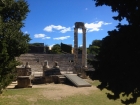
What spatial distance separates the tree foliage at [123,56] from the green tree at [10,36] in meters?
6.77

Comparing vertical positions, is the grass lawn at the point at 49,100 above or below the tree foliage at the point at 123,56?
below

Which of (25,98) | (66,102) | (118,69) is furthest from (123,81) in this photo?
(25,98)

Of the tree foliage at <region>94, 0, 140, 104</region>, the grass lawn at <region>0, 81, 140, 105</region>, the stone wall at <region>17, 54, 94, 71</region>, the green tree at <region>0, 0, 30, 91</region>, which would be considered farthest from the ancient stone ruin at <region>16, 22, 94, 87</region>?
the tree foliage at <region>94, 0, 140, 104</region>

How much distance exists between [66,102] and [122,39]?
320 inches

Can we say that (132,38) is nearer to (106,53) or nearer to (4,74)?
(106,53)

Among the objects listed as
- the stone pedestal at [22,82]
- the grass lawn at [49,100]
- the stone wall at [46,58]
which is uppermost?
the stone wall at [46,58]

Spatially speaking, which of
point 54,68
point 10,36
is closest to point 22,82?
point 10,36

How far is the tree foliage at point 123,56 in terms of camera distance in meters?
5.84

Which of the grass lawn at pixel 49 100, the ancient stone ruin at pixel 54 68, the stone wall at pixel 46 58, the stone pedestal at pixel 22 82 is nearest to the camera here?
the grass lawn at pixel 49 100

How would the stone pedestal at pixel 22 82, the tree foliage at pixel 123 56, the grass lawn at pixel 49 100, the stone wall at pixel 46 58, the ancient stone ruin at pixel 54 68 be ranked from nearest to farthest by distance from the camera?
the tree foliage at pixel 123 56 → the grass lawn at pixel 49 100 → the stone pedestal at pixel 22 82 → the ancient stone ruin at pixel 54 68 → the stone wall at pixel 46 58

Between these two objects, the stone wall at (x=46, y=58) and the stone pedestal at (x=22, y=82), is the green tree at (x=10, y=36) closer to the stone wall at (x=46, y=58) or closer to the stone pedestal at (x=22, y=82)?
the stone pedestal at (x=22, y=82)

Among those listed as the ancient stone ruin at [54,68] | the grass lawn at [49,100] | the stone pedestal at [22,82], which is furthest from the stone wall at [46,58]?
the grass lawn at [49,100]

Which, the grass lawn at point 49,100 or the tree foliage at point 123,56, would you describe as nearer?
the tree foliage at point 123,56

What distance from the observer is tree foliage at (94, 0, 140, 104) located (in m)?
5.84
